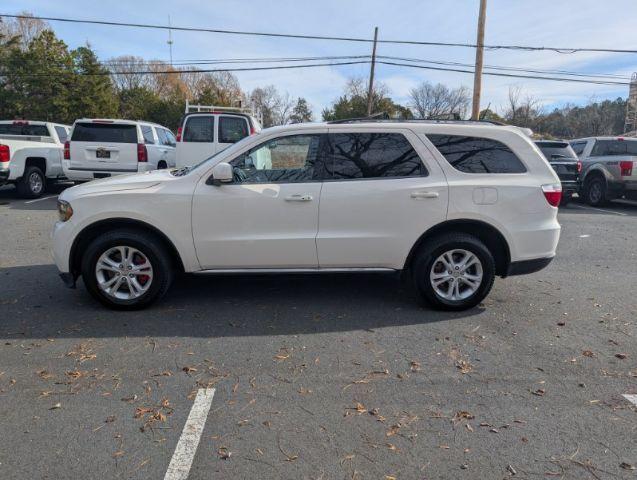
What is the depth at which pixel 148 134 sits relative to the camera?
41.6ft

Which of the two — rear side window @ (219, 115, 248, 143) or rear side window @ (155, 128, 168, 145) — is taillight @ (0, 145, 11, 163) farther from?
rear side window @ (219, 115, 248, 143)

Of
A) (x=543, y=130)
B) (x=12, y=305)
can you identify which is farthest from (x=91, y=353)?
(x=543, y=130)

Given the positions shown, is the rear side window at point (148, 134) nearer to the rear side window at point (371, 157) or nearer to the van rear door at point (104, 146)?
the van rear door at point (104, 146)

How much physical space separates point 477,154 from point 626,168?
10501 millimetres

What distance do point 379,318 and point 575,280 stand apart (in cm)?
304

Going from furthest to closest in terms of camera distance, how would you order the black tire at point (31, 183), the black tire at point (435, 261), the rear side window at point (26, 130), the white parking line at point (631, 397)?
the rear side window at point (26, 130), the black tire at point (31, 183), the black tire at point (435, 261), the white parking line at point (631, 397)

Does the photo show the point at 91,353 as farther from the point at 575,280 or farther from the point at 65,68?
the point at 65,68

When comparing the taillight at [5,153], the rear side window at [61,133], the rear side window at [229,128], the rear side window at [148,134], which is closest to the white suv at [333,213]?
the rear side window at [229,128]

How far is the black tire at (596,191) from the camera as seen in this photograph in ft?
45.5

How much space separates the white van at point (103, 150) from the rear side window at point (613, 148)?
1236cm

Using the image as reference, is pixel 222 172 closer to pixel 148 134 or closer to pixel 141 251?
pixel 141 251

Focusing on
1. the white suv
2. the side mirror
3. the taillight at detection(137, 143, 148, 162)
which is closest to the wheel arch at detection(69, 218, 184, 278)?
the white suv

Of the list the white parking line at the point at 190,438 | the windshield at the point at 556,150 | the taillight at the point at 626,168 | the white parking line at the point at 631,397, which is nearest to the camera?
the white parking line at the point at 190,438

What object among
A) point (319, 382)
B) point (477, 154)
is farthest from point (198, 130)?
point (319, 382)
